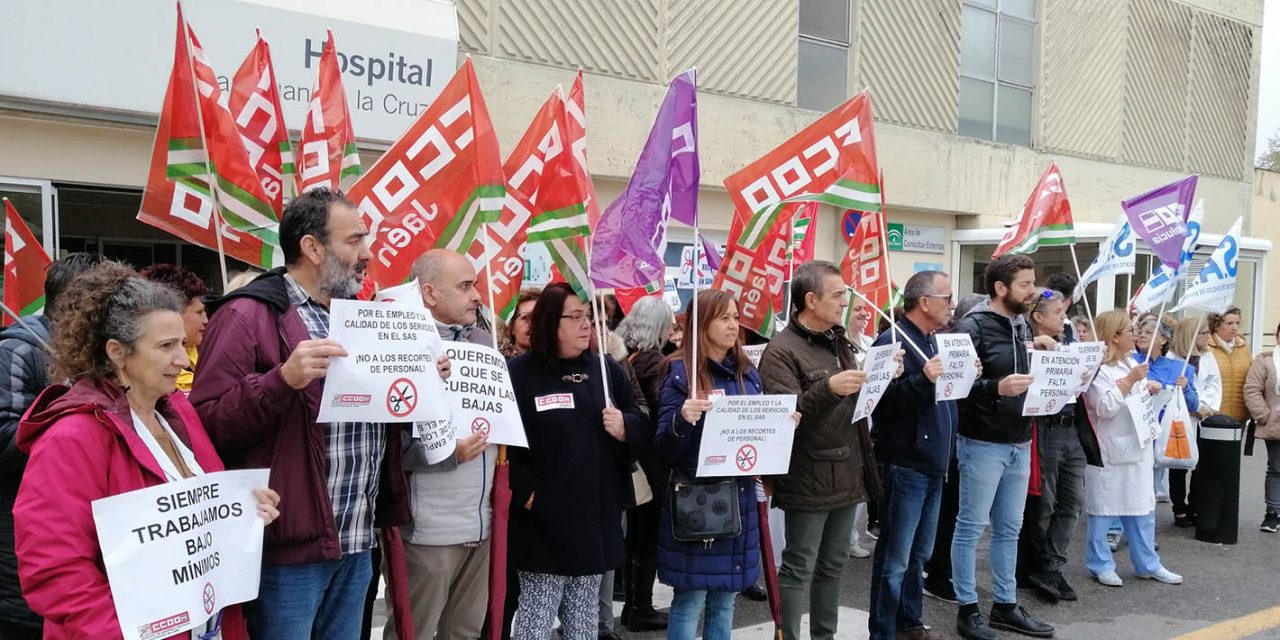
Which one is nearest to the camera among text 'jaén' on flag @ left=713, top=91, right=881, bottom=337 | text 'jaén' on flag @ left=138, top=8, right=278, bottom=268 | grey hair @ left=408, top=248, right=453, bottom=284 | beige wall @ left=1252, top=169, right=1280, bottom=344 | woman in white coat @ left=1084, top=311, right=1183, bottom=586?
grey hair @ left=408, top=248, right=453, bottom=284

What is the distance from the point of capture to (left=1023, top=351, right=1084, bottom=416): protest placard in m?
5.50

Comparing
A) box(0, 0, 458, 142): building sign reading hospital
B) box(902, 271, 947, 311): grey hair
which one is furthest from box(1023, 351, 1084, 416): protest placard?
box(0, 0, 458, 142): building sign reading hospital

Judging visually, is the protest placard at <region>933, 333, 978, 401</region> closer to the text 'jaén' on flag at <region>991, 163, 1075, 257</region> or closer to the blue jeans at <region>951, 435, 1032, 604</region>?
the blue jeans at <region>951, 435, 1032, 604</region>

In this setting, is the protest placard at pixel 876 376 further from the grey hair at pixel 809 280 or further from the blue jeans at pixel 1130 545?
the blue jeans at pixel 1130 545

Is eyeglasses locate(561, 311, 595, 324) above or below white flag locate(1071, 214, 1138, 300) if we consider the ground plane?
below

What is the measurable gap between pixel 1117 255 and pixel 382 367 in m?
5.90

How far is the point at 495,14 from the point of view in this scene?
1048 centimetres

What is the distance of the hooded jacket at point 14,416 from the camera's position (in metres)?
3.08

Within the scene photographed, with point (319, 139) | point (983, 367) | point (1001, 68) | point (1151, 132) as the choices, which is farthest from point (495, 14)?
point (1151, 132)

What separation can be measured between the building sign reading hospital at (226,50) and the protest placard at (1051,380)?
666cm

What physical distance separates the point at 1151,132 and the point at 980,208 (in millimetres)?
4621

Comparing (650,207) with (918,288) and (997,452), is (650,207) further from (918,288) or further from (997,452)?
(997,452)

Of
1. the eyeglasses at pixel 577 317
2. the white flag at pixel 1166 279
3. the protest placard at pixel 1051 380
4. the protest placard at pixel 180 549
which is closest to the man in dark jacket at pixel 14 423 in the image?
the protest placard at pixel 180 549

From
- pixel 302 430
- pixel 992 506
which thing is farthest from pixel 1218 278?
pixel 302 430
